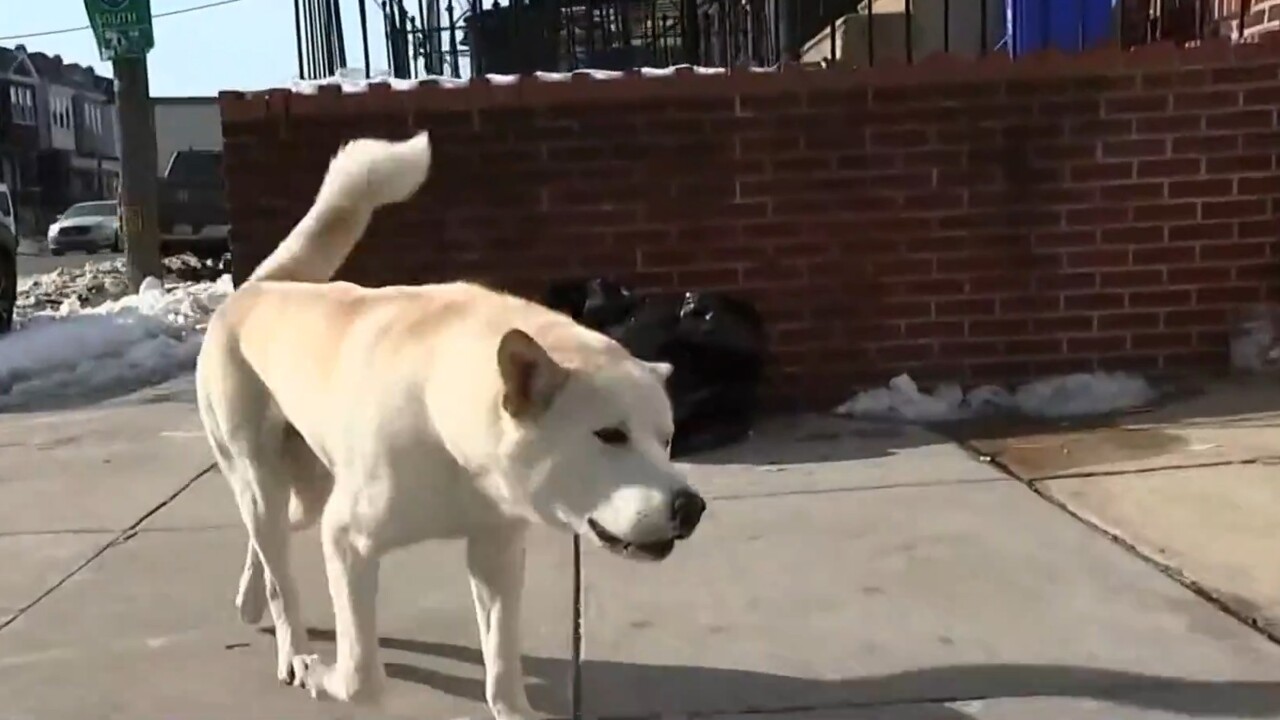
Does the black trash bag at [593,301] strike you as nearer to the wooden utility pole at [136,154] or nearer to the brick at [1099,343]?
the brick at [1099,343]

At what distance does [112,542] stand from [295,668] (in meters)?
1.76

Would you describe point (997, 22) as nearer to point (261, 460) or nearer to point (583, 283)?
point (583, 283)

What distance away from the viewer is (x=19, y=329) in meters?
12.7

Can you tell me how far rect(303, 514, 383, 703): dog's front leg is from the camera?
9.40ft

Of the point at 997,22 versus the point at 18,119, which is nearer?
the point at 997,22

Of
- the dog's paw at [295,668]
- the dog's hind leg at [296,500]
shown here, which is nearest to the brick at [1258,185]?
the dog's hind leg at [296,500]

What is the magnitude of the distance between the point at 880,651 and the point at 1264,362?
3.96m

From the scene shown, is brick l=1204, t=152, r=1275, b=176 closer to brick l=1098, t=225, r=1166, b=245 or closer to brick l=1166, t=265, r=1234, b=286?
brick l=1098, t=225, r=1166, b=245

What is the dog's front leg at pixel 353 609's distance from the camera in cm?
287

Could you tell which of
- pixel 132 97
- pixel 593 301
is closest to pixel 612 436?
pixel 593 301

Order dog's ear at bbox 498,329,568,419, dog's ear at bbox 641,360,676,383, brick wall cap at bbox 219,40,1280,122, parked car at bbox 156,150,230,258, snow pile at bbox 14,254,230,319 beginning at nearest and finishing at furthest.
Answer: dog's ear at bbox 498,329,568,419, dog's ear at bbox 641,360,676,383, brick wall cap at bbox 219,40,1280,122, snow pile at bbox 14,254,230,319, parked car at bbox 156,150,230,258

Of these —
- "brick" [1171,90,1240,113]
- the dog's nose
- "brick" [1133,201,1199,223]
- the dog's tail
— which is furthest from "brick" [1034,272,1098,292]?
the dog's nose

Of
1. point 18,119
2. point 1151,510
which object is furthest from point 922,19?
point 18,119

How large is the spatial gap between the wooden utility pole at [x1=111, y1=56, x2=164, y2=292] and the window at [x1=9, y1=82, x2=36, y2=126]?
171 ft
